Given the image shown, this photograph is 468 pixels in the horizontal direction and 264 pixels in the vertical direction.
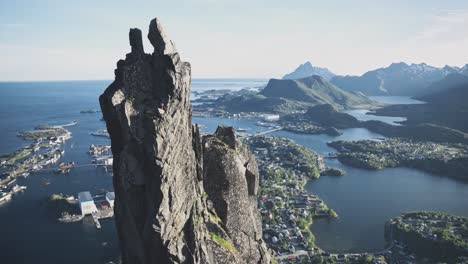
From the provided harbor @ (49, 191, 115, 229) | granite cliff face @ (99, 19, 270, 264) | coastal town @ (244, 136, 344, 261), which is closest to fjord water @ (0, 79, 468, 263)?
harbor @ (49, 191, 115, 229)

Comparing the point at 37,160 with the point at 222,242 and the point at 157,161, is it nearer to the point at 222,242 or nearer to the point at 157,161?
the point at 222,242

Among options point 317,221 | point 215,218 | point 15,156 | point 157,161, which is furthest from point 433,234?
point 15,156

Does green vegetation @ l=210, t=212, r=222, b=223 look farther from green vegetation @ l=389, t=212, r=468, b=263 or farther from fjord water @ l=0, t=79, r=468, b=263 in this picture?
green vegetation @ l=389, t=212, r=468, b=263

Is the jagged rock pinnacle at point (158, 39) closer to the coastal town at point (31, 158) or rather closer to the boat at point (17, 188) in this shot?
the coastal town at point (31, 158)

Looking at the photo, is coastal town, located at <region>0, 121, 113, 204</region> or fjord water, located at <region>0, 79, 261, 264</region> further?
coastal town, located at <region>0, 121, 113, 204</region>

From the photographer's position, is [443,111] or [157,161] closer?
[157,161]

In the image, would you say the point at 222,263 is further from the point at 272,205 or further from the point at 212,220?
the point at 272,205
